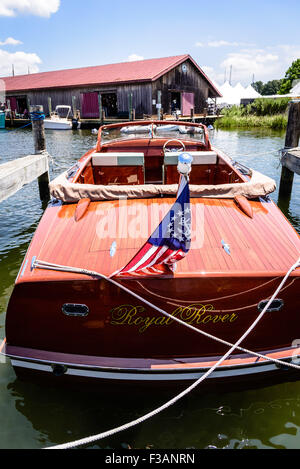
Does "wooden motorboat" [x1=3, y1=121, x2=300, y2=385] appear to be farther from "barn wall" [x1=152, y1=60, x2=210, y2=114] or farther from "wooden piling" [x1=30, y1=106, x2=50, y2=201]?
"barn wall" [x1=152, y1=60, x2=210, y2=114]

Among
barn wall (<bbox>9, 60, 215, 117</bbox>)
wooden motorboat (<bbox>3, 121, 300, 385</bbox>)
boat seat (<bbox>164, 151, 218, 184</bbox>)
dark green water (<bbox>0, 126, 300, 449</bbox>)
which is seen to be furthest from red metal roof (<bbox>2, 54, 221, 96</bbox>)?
dark green water (<bbox>0, 126, 300, 449</bbox>)

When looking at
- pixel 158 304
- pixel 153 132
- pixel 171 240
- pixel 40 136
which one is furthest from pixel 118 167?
pixel 40 136

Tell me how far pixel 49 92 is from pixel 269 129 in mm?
20078

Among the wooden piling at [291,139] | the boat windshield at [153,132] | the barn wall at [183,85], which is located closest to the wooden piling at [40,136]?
the boat windshield at [153,132]

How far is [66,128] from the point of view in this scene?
1033 inches

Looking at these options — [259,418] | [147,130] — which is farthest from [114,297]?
[147,130]

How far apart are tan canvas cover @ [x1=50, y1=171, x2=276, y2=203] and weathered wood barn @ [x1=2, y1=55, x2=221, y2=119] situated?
23559mm

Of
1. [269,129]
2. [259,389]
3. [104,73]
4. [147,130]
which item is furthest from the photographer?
[104,73]

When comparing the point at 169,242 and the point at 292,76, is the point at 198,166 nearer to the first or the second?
the point at 169,242

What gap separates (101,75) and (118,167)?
2809 centimetres

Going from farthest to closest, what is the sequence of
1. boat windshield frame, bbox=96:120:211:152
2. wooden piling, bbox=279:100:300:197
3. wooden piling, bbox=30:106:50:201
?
wooden piling, bbox=30:106:50:201 < wooden piling, bbox=279:100:300:197 < boat windshield frame, bbox=96:120:211:152

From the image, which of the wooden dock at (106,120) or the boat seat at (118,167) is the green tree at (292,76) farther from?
the boat seat at (118,167)

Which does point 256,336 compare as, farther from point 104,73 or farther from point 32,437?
point 104,73

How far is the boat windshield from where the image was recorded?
5.76 meters
